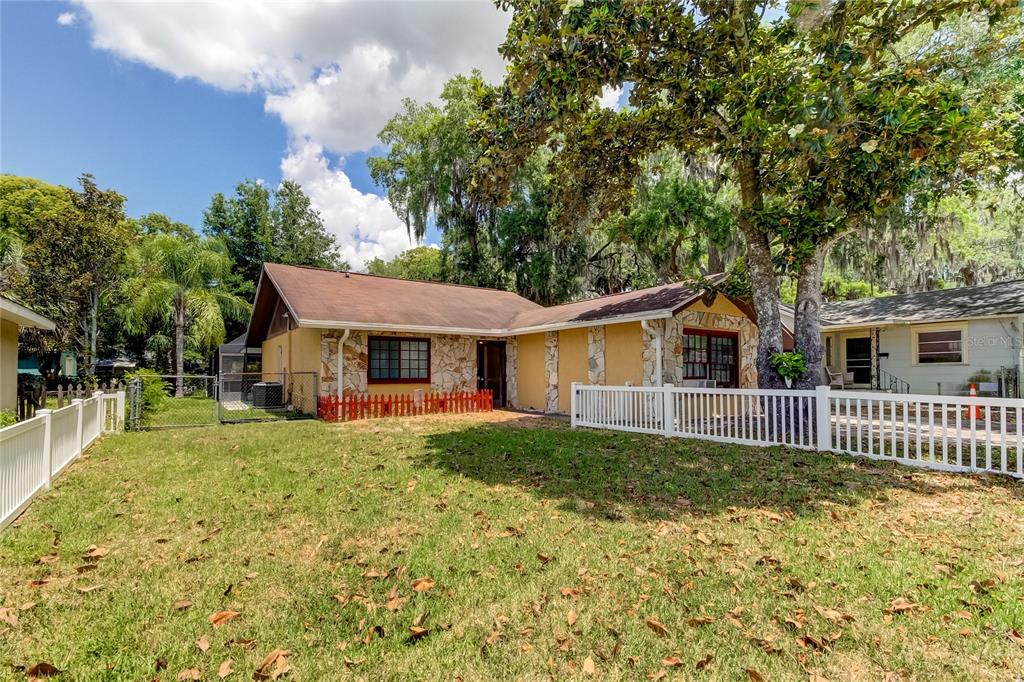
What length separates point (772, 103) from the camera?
7.33m

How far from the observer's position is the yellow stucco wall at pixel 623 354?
11758mm

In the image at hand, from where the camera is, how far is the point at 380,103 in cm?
2630

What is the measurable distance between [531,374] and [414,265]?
27129 mm

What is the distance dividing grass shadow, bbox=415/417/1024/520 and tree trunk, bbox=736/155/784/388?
2422 mm

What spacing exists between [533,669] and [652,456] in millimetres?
5335

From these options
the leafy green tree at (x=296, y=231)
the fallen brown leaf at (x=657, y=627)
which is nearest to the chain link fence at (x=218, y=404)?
the fallen brown leaf at (x=657, y=627)

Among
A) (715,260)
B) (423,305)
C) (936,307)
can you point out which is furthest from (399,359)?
(936,307)

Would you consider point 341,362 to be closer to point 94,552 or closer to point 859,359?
point 94,552

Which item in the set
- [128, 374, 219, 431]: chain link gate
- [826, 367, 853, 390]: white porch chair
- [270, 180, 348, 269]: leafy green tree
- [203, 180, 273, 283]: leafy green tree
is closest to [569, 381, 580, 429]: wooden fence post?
[128, 374, 219, 431]: chain link gate

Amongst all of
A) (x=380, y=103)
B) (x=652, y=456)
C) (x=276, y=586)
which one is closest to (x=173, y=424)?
(x=276, y=586)

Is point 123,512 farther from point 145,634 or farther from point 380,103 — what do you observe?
point 380,103

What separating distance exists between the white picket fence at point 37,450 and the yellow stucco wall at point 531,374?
33.8 feet

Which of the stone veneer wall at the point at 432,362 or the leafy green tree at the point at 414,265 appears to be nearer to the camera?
the stone veneer wall at the point at 432,362

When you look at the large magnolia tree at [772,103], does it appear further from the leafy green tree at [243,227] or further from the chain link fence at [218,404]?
the leafy green tree at [243,227]
